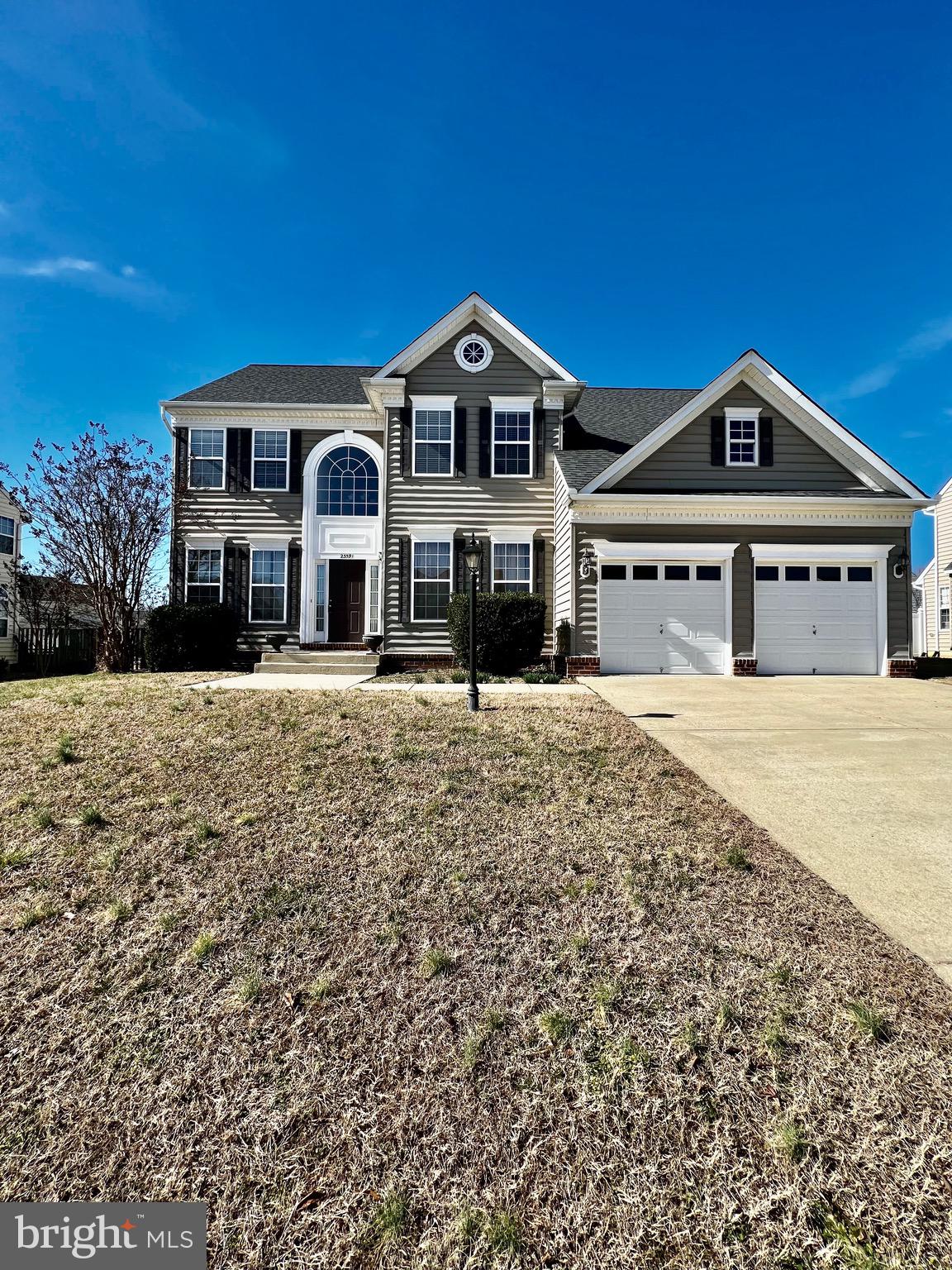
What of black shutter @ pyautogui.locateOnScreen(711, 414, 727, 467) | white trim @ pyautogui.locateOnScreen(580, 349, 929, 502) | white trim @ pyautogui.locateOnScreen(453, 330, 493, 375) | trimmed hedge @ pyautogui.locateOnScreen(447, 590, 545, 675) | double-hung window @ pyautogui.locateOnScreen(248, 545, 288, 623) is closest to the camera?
trimmed hedge @ pyautogui.locateOnScreen(447, 590, 545, 675)

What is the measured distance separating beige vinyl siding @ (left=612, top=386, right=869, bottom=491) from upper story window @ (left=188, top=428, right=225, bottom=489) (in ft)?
35.3

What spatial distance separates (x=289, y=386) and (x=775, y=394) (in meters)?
12.7

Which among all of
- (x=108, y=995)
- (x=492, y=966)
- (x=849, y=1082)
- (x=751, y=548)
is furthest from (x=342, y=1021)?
(x=751, y=548)

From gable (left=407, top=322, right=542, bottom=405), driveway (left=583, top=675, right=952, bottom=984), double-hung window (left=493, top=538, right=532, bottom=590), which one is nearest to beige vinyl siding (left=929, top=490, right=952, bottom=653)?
driveway (left=583, top=675, right=952, bottom=984)

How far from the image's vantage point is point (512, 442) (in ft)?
46.6

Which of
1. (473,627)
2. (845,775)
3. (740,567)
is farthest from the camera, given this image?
(740,567)

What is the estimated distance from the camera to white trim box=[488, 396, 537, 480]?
14070mm

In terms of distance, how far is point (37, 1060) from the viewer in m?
2.66

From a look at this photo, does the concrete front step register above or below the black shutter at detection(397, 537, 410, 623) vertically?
below

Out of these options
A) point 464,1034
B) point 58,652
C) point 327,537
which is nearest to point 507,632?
point 327,537

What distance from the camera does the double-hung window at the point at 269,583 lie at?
15.2 m

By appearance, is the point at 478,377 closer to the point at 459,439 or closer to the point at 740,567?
the point at 459,439

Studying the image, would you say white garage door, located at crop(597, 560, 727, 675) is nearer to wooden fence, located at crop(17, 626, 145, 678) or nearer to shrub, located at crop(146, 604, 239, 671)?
shrub, located at crop(146, 604, 239, 671)

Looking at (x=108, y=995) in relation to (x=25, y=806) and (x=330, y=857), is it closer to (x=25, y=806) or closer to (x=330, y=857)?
(x=330, y=857)
